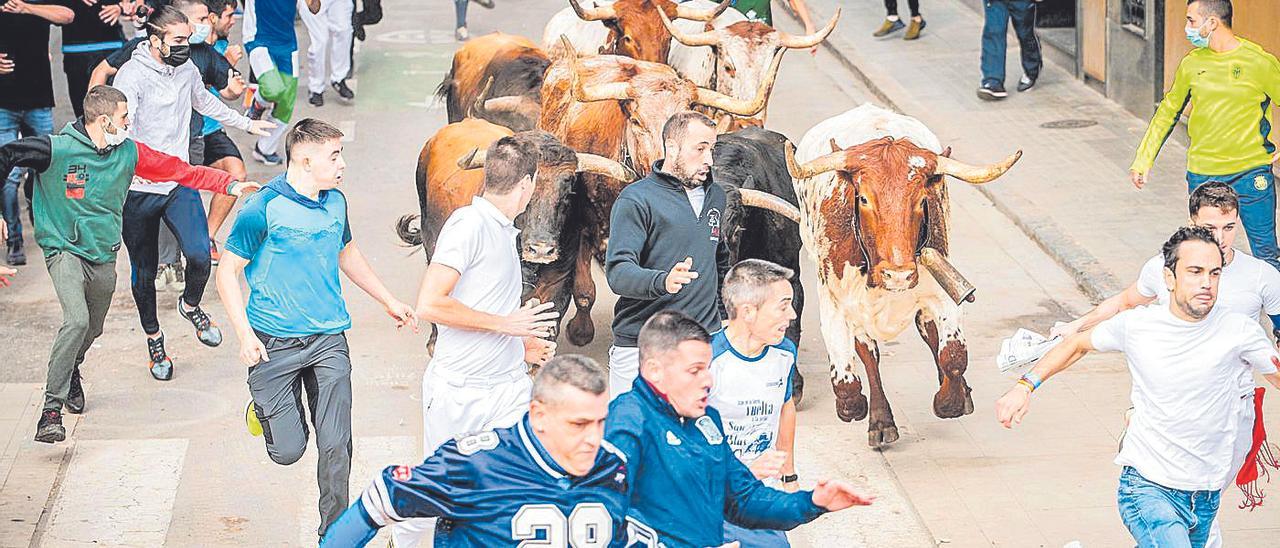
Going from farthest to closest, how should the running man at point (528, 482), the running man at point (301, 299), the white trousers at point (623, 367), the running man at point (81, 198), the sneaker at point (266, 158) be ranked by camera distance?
the sneaker at point (266, 158)
the running man at point (81, 198)
the white trousers at point (623, 367)
the running man at point (301, 299)
the running man at point (528, 482)

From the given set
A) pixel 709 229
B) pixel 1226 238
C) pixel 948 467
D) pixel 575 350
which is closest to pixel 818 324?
pixel 575 350

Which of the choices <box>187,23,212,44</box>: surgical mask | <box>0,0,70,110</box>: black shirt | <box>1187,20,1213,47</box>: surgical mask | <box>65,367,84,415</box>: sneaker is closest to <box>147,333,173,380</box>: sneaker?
<box>65,367,84,415</box>: sneaker

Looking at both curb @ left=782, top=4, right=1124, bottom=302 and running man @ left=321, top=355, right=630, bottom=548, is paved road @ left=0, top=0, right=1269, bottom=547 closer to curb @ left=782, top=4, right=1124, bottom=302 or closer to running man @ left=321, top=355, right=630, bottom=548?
curb @ left=782, top=4, right=1124, bottom=302

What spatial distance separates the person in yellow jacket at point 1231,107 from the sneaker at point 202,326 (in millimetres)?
5737

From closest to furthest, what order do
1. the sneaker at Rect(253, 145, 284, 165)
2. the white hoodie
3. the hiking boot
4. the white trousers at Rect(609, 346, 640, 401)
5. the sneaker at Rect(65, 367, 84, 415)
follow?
1. the white trousers at Rect(609, 346, 640, 401)
2. the sneaker at Rect(65, 367, 84, 415)
3. the white hoodie
4. the sneaker at Rect(253, 145, 284, 165)
5. the hiking boot

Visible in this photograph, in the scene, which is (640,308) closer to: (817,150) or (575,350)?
(817,150)

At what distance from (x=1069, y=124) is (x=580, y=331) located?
7.19 meters

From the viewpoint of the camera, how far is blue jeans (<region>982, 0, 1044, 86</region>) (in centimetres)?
1703

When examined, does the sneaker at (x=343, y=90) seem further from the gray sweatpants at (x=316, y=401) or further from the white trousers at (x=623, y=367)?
the gray sweatpants at (x=316, y=401)

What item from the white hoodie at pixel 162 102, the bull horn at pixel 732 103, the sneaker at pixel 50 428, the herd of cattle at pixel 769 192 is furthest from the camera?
the white hoodie at pixel 162 102

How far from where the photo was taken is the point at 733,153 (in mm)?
9664

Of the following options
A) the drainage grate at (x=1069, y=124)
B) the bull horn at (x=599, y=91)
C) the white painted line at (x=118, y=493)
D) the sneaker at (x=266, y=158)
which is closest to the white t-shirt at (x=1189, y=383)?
the bull horn at (x=599, y=91)

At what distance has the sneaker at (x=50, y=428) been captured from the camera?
8.99m

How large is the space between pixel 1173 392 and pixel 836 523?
224cm
